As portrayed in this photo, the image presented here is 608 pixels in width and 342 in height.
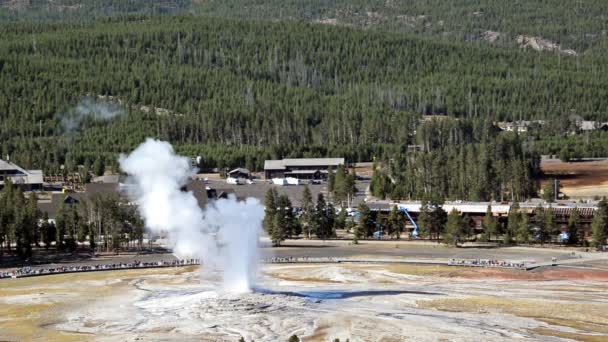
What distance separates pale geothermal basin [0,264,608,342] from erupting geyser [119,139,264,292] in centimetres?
290

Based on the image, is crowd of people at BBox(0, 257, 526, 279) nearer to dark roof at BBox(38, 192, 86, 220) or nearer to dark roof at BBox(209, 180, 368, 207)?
dark roof at BBox(38, 192, 86, 220)

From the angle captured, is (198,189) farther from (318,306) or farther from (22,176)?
(318,306)

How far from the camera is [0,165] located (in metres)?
181

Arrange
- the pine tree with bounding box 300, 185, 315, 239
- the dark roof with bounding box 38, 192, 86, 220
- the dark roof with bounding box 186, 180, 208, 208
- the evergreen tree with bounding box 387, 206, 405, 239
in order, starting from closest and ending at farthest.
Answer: the evergreen tree with bounding box 387, 206, 405, 239
the pine tree with bounding box 300, 185, 315, 239
the dark roof with bounding box 186, 180, 208, 208
the dark roof with bounding box 38, 192, 86, 220

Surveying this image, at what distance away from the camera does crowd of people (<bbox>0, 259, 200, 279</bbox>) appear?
108731 mm

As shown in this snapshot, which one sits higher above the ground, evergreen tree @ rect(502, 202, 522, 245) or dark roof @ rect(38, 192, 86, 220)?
dark roof @ rect(38, 192, 86, 220)

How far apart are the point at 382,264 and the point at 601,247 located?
25505 mm

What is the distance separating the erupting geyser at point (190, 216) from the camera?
310 feet

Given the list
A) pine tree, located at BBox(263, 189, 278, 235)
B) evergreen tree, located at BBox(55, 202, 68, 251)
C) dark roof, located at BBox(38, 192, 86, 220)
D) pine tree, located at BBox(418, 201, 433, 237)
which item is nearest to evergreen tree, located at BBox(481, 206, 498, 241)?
pine tree, located at BBox(418, 201, 433, 237)

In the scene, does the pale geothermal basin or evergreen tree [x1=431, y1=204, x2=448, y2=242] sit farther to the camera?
evergreen tree [x1=431, y1=204, x2=448, y2=242]

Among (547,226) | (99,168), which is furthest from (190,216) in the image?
(99,168)

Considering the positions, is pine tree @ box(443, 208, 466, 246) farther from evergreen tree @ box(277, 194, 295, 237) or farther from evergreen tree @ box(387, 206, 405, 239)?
evergreen tree @ box(277, 194, 295, 237)

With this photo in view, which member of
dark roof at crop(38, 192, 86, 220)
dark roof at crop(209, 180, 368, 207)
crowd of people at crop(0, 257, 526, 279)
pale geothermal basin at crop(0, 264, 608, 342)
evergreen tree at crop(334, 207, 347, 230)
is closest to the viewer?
pale geothermal basin at crop(0, 264, 608, 342)

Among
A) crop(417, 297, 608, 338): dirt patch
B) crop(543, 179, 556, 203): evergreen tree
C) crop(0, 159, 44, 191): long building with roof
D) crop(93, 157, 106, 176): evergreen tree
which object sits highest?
crop(93, 157, 106, 176): evergreen tree
